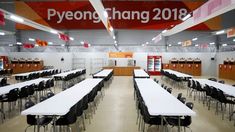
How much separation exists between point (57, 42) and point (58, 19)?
16065 millimetres

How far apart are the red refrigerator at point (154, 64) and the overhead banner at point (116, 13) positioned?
1383 cm

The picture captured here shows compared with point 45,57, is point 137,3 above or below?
above

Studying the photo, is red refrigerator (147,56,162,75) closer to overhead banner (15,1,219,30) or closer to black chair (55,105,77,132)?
overhead banner (15,1,219,30)

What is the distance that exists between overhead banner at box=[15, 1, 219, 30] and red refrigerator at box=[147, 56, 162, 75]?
13830mm

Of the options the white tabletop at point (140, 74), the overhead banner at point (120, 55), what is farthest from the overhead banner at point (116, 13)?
the overhead banner at point (120, 55)

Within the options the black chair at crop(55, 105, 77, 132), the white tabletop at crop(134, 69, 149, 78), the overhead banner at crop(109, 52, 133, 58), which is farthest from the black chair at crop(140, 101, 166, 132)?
the overhead banner at crop(109, 52, 133, 58)

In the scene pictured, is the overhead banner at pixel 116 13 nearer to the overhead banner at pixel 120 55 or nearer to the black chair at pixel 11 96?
the black chair at pixel 11 96

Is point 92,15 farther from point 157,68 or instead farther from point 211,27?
point 157,68

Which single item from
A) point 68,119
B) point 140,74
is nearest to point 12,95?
point 68,119

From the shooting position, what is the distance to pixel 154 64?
849 inches

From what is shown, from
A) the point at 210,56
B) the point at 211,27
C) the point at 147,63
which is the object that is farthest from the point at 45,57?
the point at 211,27

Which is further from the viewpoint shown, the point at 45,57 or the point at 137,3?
the point at 45,57

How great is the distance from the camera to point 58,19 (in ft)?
24.1

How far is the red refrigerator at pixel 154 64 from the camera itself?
21359 mm
